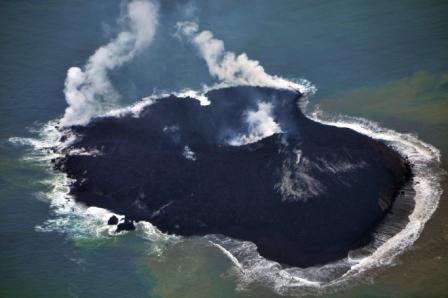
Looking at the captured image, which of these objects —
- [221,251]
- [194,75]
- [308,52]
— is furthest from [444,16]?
[221,251]

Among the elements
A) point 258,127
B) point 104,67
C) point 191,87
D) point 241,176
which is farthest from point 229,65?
point 241,176

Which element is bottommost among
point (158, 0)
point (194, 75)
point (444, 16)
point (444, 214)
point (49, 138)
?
point (444, 214)

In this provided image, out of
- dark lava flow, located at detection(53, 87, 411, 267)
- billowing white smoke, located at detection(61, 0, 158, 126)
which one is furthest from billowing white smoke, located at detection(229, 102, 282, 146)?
billowing white smoke, located at detection(61, 0, 158, 126)

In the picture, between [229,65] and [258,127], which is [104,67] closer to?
[229,65]

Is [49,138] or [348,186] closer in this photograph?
[348,186]

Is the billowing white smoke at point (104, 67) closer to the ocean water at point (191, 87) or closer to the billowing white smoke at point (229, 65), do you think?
the ocean water at point (191, 87)

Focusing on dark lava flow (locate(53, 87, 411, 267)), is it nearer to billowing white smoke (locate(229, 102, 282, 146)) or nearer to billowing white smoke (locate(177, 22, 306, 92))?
billowing white smoke (locate(229, 102, 282, 146))

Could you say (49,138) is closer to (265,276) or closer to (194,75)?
(194,75)
